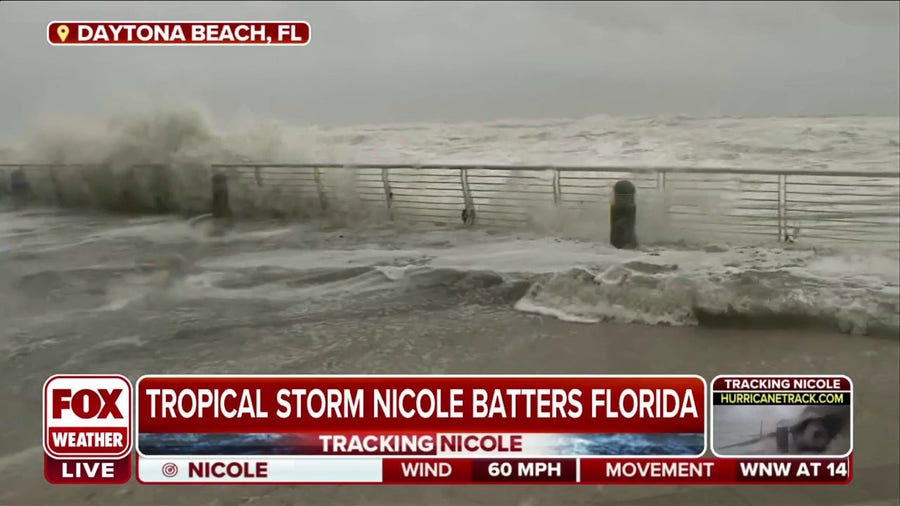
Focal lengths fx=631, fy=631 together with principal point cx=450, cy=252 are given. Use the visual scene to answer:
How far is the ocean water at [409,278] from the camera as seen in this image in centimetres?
151

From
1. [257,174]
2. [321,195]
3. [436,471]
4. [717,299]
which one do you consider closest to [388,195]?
[321,195]

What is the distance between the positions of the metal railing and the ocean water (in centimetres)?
3

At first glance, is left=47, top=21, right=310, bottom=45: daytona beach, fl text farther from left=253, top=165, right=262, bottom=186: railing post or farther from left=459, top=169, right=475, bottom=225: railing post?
left=459, top=169, right=475, bottom=225: railing post

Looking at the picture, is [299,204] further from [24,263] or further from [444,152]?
[24,263]

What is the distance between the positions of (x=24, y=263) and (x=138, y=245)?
0.83 ft

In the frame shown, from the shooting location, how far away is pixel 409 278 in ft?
5.38

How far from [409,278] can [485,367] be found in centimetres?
31

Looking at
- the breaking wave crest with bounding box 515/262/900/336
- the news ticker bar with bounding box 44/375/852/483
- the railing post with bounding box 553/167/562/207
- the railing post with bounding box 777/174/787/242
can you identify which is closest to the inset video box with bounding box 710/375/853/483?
the news ticker bar with bounding box 44/375/852/483

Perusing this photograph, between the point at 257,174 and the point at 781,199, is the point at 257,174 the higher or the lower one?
the higher one

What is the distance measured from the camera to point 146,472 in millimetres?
1447

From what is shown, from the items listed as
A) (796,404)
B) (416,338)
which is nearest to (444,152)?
(416,338)

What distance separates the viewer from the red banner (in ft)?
4.64

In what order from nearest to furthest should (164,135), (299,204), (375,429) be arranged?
A: (375,429) → (164,135) → (299,204)

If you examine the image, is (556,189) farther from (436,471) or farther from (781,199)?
(436,471)
